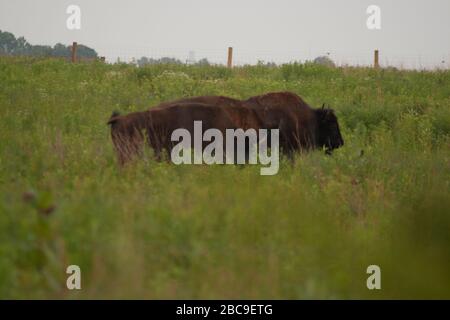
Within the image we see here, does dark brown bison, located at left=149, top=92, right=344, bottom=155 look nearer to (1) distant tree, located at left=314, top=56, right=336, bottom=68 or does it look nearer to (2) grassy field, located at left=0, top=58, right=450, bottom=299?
(2) grassy field, located at left=0, top=58, right=450, bottom=299

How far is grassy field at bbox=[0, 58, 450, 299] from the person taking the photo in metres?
4.63

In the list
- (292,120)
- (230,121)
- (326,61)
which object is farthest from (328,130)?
(326,61)

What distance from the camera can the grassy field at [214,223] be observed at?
15.2 feet

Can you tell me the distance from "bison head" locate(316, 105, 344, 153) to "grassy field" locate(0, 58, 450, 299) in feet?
0.76

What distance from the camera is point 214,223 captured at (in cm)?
565

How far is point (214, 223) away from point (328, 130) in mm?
7078

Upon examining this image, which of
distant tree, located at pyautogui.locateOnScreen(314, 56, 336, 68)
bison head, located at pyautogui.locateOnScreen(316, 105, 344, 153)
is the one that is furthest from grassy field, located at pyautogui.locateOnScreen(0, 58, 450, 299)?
distant tree, located at pyautogui.locateOnScreen(314, 56, 336, 68)

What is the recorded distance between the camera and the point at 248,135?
1053 cm

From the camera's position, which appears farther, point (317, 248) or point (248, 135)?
point (248, 135)

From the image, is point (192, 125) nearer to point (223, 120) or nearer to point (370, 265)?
point (223, 120)

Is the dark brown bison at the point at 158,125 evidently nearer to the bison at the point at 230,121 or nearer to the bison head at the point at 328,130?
the bison at the point at 230,121

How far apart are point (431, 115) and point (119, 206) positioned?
12.2 metres

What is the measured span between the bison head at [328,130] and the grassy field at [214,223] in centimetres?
23

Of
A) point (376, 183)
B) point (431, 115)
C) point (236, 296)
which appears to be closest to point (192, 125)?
point (376, 183)
